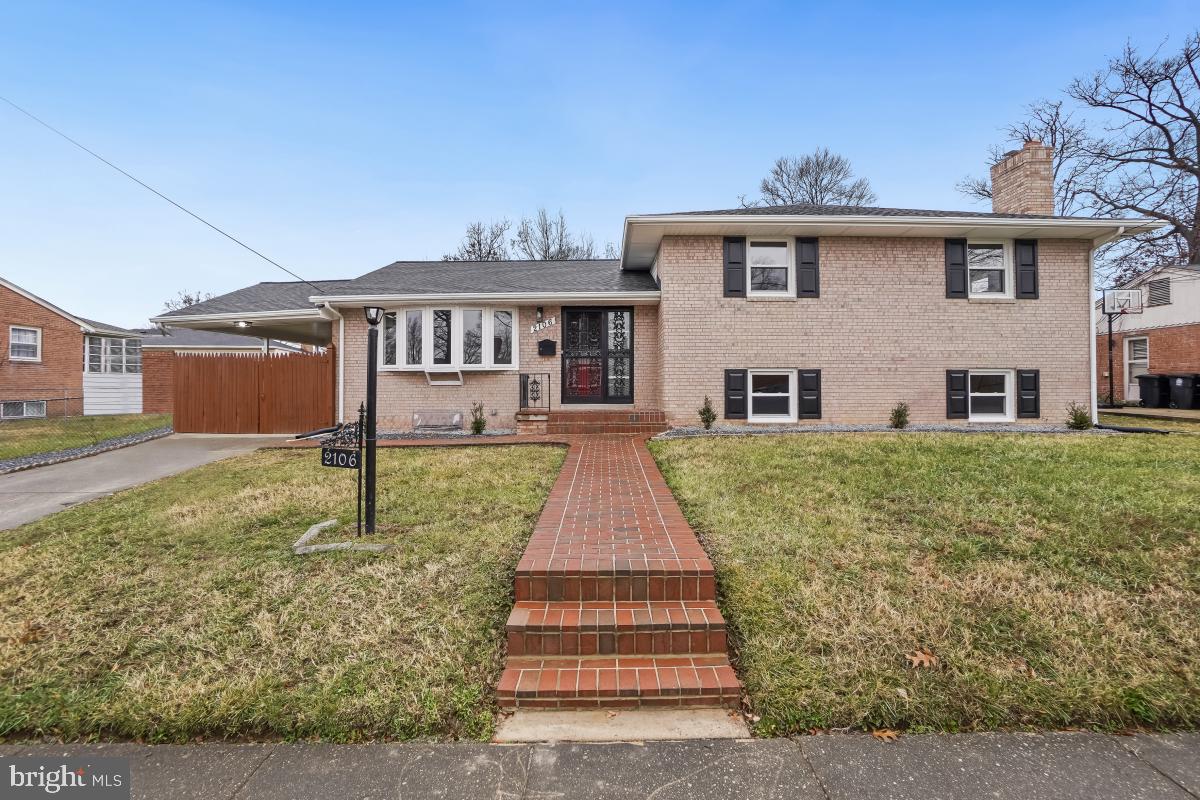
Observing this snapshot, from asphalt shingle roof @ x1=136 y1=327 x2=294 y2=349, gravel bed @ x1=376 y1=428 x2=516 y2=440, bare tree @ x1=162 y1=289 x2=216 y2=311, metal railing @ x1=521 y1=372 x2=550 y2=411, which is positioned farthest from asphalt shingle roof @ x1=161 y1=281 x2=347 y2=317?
bare tree @ x1=162 y1=289 x2=216 y2=311

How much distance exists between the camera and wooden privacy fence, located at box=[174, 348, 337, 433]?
10852mm

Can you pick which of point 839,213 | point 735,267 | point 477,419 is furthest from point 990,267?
point 477,419

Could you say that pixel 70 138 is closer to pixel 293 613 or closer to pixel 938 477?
pixel 293 613

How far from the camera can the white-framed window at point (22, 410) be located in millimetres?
16359

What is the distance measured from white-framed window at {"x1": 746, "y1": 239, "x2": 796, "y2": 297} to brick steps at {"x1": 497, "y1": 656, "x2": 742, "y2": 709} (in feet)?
27.7

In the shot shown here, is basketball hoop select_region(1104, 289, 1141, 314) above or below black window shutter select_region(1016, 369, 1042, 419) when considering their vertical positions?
above

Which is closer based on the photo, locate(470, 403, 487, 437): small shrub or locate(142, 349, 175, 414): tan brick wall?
locate(470, 403, 487, 437): small shrub

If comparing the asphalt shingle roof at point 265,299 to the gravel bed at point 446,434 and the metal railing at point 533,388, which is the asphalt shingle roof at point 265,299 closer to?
the gravel bed at point 446,434

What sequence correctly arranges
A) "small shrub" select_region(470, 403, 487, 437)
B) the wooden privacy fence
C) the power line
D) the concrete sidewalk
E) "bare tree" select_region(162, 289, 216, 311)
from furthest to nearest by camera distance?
1. "bare tree" select_region(162, 289, 216, 311)
2. the wooden privacy fence
3. "small shrub" select_region(470, 403, 487, 437)
4. the power line
5. the concrete sidewalk

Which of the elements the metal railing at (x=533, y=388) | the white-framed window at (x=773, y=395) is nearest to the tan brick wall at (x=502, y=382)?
the metal railing at (x=533, y=388)

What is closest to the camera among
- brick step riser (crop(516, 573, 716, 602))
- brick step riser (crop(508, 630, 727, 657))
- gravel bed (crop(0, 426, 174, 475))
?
brick step riser (crop(508, 630, 727, 657))

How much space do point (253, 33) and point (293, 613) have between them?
12035mm

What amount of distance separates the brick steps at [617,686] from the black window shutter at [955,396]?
31.3ft

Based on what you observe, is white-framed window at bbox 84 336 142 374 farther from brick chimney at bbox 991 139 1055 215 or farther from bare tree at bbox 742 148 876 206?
→ brick chimney at bbox 991 139 1055 215
